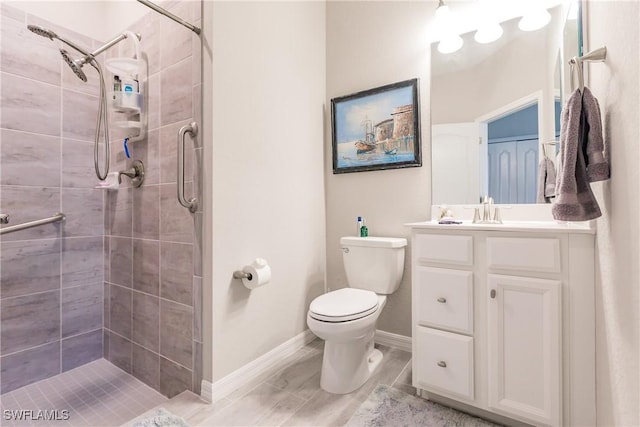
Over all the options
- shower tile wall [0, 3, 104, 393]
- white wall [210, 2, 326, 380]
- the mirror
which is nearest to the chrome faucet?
the mirror

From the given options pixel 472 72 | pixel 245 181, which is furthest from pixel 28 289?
pixel 472 72

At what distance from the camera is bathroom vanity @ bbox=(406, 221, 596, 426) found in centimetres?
119

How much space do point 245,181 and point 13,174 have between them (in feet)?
4.46

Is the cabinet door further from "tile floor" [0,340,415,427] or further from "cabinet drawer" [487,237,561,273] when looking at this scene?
"tile floor" [0,340,415,427]

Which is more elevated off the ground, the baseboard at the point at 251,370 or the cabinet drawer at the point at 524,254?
the cabinet drawer at the point at 524,254

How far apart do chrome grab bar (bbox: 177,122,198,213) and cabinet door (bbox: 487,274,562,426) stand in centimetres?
147

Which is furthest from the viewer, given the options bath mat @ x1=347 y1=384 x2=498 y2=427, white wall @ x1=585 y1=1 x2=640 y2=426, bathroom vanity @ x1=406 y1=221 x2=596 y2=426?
bath mat @ x1=347 y1=384 x2=498 y2=427

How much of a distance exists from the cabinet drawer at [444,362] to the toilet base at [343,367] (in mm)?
303

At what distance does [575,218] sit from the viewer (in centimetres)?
101

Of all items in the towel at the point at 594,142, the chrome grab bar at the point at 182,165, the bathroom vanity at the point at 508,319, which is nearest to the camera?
the towel at the point at 594,142

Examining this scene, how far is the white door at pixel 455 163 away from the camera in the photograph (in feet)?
6.11

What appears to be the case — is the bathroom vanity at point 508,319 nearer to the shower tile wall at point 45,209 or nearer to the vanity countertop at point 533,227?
the vanity countertop at point 533,227

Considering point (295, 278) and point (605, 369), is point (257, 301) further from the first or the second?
point (605, 369)

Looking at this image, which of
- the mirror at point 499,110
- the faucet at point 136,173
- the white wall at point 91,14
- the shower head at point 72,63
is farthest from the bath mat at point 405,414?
the white wall at point 91,14
